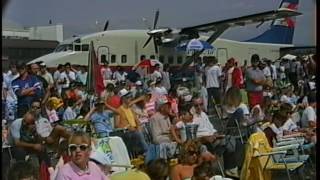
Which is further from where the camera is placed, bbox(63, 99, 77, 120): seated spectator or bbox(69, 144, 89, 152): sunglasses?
bbox(63, 99, 77, 120): seated spectator

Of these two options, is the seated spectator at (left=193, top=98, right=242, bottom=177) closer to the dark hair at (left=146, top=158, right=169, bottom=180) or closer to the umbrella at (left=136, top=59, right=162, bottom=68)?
the dark hair at (left=146, top=158, right=169, bottom=180)

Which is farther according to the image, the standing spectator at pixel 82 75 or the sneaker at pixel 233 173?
the sneaker at pixel 233 173

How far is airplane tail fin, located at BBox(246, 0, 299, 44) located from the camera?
4062 millimetres

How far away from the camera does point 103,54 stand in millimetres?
4176

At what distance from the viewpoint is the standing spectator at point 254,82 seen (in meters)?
4.33

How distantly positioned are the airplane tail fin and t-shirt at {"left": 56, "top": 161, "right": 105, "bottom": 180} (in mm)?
1226

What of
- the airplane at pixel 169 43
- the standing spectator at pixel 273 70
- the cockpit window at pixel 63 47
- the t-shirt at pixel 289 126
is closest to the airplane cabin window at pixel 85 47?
the airplane at pixel 169 43

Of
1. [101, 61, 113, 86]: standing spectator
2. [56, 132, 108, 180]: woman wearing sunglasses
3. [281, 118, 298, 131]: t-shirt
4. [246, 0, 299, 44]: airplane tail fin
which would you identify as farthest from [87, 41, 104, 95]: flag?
[281, 118, 298, 131]: t-shirt

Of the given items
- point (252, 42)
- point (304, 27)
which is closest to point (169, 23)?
point (252, 42)

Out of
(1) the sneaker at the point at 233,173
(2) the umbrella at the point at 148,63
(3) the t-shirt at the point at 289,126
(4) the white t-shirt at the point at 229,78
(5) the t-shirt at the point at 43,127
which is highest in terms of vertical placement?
(2) the umbrella at the point at 148,63

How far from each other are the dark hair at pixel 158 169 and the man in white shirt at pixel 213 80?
1.67 feet

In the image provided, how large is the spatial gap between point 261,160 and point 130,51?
1170 mm

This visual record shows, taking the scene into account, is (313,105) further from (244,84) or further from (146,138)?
(146,138)

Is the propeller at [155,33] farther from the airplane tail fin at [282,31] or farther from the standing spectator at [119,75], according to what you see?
the airplane tail fin at [282,31]
